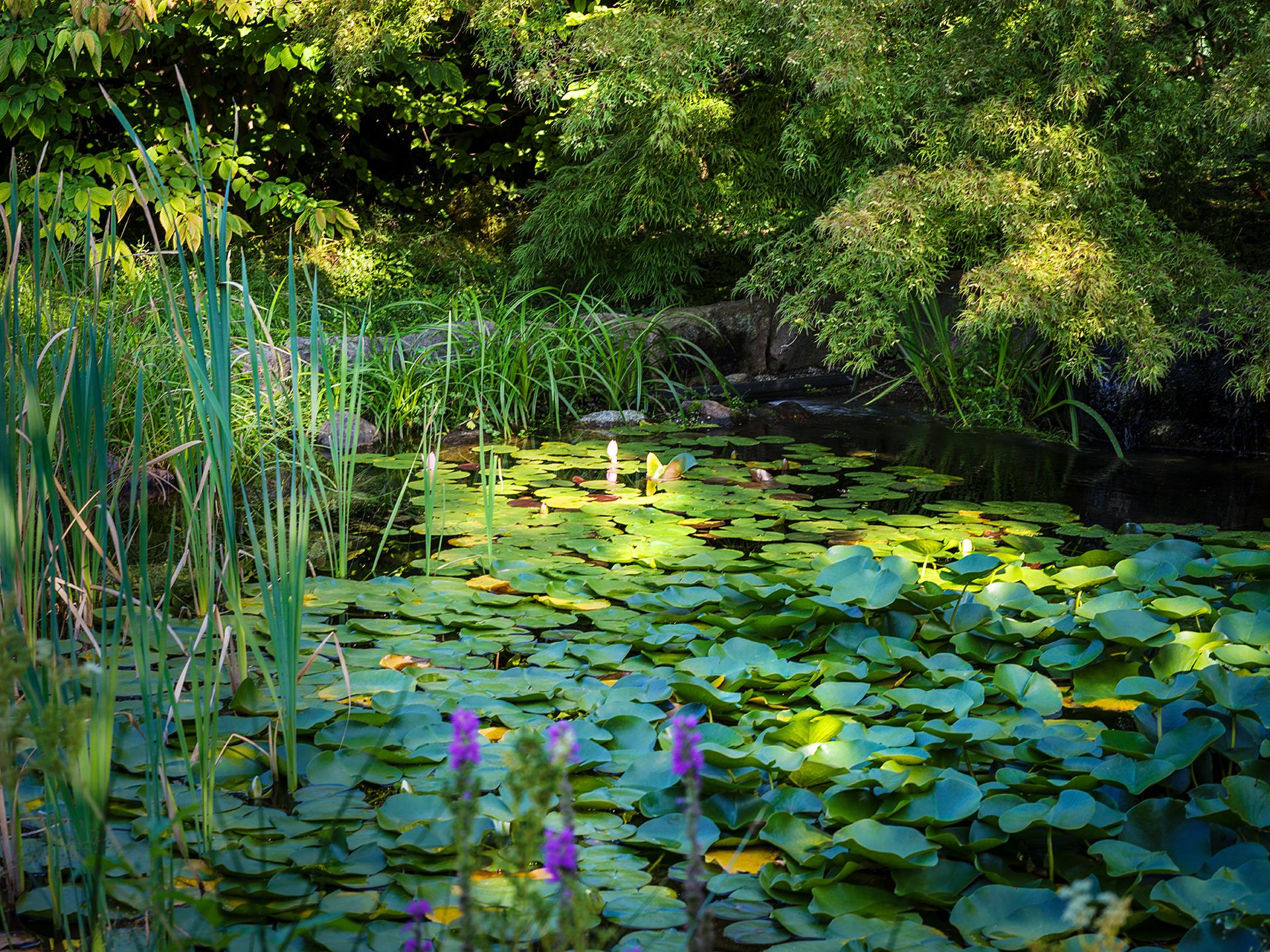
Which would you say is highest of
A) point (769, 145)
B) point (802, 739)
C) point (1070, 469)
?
point (769, 145)

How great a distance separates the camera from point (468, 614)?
2.44 metres

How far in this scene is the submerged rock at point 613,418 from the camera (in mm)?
5211

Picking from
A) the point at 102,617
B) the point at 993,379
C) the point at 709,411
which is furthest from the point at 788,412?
the point at 102,617

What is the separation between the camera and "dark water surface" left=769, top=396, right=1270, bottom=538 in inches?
145

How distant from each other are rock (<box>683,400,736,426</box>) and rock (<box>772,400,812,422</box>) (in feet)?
0.78

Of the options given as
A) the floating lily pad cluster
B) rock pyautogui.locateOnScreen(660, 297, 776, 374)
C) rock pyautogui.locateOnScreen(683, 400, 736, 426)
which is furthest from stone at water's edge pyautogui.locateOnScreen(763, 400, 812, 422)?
the floating lily pad cluster

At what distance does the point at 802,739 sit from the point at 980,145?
366 centimetres

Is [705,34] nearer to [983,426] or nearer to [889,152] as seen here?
[889,152]

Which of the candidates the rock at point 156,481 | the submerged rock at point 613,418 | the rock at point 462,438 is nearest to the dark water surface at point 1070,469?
the submerged rock at point 613,418

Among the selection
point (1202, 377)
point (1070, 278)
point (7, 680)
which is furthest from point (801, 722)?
point (1202, 377)

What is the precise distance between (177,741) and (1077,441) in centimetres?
419

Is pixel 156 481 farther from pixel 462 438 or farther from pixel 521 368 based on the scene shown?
pixel 521 368

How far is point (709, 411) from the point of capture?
5.46m

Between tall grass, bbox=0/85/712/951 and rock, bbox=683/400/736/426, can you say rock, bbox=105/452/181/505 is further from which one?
rock, bbox=683/400/736/426
